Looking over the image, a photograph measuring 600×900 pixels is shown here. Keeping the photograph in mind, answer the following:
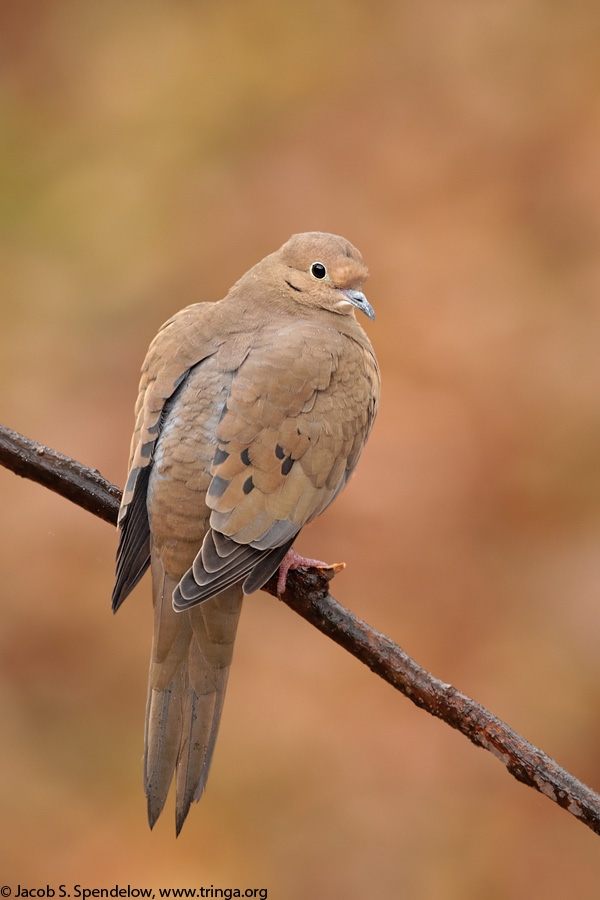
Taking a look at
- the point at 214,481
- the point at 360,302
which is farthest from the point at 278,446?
the point at 360,302

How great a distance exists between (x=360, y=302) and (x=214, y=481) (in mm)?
723

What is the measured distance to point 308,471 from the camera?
7.89 feet

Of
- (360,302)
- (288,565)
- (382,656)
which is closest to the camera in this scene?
(382,656)

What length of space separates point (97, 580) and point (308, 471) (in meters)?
3.07

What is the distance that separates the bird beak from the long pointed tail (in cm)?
82

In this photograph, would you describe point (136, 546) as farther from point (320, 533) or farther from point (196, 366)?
point (320, 533)

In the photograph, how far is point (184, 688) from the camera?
88.1 inches

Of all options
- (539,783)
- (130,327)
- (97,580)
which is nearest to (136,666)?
(97,580)

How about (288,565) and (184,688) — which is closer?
(184,688)

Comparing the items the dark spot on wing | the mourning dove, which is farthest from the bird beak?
the dark spot on wing

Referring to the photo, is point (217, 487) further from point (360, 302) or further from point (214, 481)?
point (360, 302)

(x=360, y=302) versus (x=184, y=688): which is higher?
(x=360, y=302)

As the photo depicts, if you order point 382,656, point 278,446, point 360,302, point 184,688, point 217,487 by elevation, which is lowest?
point 184,688

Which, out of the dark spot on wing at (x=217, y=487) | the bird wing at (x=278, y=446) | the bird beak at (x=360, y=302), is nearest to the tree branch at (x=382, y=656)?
the bird wing at (x=278, y=446)
